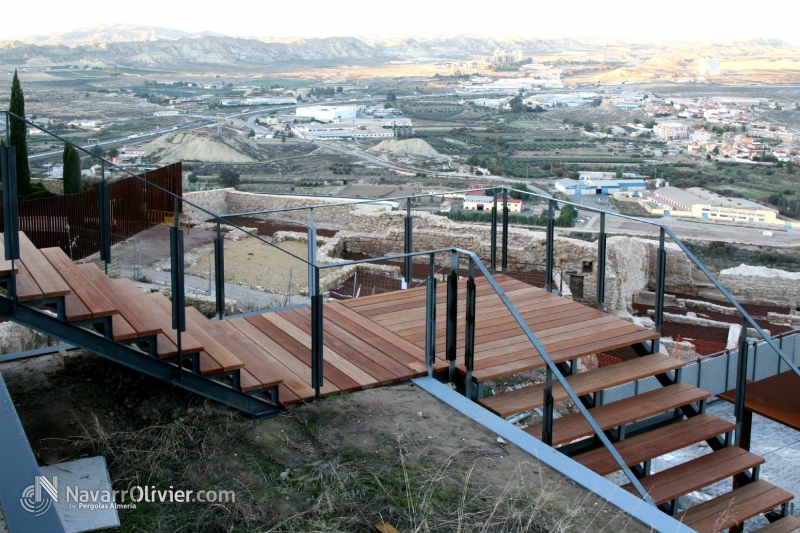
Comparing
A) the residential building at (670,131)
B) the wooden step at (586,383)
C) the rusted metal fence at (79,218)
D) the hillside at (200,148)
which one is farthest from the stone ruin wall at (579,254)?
the residential building at (670,131)

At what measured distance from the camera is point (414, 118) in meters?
73.9

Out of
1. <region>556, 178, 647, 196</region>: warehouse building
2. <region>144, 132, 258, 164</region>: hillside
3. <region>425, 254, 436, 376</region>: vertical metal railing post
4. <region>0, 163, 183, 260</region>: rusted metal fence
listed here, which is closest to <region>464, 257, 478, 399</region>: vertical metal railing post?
Result: <region>425, 254, 436, 376</region>: vertical metal railing post

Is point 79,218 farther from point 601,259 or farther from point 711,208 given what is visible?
point 711,208

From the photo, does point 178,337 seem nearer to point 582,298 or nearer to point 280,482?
point 280,482

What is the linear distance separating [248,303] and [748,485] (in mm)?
8018

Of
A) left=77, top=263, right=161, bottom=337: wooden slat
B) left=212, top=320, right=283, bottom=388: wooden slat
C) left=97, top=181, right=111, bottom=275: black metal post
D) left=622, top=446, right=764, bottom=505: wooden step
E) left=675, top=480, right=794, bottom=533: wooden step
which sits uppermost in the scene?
left=97, top=181, right=111, bottom=275: black metal post

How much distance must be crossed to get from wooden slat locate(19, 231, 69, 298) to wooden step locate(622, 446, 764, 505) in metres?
3.41

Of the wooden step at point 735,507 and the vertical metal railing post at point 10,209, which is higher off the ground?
the vertical metal railing post at point 10,209

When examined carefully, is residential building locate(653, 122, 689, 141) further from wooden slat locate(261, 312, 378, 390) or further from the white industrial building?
wooden slat locate(261, 312, 378, 390)

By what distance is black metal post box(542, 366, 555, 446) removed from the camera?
4242 mm

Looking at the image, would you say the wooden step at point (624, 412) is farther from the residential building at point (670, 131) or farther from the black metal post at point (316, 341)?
the residential building at point (670, 131)

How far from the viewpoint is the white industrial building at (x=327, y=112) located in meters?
72.2

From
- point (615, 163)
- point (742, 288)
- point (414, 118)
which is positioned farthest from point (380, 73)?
point (742, 288)

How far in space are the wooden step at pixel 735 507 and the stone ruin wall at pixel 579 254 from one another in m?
10.1
